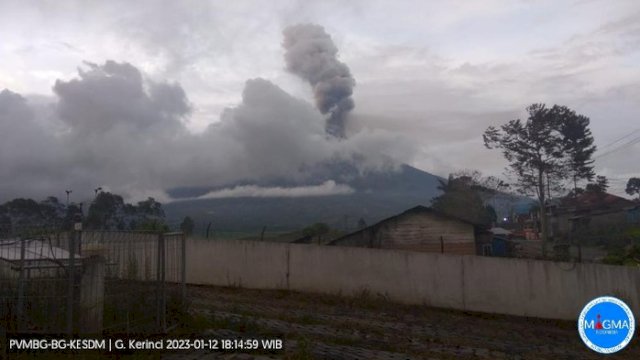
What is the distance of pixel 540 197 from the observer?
43.2 meters

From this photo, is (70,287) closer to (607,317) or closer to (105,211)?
(607,317)

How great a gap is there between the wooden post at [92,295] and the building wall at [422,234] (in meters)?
22.4

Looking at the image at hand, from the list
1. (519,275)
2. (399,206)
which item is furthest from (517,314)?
(399,206)

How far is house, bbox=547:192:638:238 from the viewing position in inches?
1767

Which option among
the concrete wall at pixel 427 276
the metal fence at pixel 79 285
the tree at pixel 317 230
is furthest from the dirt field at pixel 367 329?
the tree at pixel 317 230

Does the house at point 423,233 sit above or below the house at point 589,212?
below

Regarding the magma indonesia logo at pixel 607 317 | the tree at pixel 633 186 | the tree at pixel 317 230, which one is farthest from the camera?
the tree at pixel 633 186

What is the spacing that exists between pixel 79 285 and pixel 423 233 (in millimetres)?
23875

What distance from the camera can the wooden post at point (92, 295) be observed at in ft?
28.7

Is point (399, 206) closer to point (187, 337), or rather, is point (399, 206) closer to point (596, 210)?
point (596, 210)

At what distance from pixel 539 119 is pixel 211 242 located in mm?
30373

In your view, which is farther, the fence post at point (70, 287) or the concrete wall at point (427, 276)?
the concrete wall at point (427, 276)

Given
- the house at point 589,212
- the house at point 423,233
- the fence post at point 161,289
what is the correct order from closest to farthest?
the fence post at point 161,289
the house at point 423,233
the house at point 589,212

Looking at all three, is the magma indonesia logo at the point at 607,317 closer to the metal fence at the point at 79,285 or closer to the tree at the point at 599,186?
the metal fence at the point at 79,285
